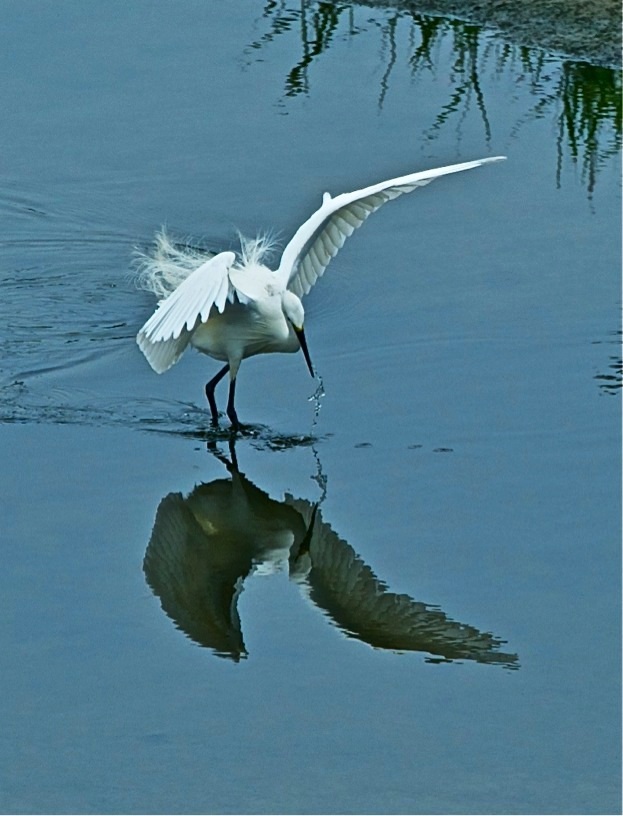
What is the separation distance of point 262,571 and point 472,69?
241 inches

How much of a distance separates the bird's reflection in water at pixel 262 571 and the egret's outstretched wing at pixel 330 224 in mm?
1065

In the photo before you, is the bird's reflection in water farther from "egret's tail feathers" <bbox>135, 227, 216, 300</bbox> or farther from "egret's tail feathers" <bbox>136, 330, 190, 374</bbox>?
"egret's tail feathers" <bbox>135, 227, 216, 300</bbox>

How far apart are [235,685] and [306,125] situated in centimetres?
584

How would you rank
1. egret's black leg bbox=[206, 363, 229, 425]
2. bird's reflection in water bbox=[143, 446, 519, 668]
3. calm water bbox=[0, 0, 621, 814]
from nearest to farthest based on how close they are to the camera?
calm water bbox=[0, 0, 621, 814] → bird's reflection in water bbox=[143, 446, 519, 668] → egret's black leg bbox=[206, 363, 229, 425]

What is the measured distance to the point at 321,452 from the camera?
6.53m

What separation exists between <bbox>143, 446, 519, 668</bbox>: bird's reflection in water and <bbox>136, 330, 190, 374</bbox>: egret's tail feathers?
0.53 m

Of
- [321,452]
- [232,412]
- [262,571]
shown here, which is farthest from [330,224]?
[262,571]

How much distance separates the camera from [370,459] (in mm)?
6438

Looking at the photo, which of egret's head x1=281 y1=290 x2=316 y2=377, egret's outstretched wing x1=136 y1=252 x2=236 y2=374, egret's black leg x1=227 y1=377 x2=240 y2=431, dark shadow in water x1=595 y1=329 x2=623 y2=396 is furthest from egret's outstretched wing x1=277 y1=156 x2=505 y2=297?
dark shadow in water x1=595 y1=329 x2=623 y2=396

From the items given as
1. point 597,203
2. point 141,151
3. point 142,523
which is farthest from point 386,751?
point 141,151

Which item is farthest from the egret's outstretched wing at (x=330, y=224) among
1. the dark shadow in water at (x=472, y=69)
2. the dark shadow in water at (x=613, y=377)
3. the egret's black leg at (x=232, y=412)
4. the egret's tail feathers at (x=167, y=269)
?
the dark shadow in water at (x=472, y=69)

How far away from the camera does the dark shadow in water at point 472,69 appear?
32.9ft

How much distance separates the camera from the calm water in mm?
4645

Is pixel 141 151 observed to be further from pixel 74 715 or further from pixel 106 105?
pixel 74 715
